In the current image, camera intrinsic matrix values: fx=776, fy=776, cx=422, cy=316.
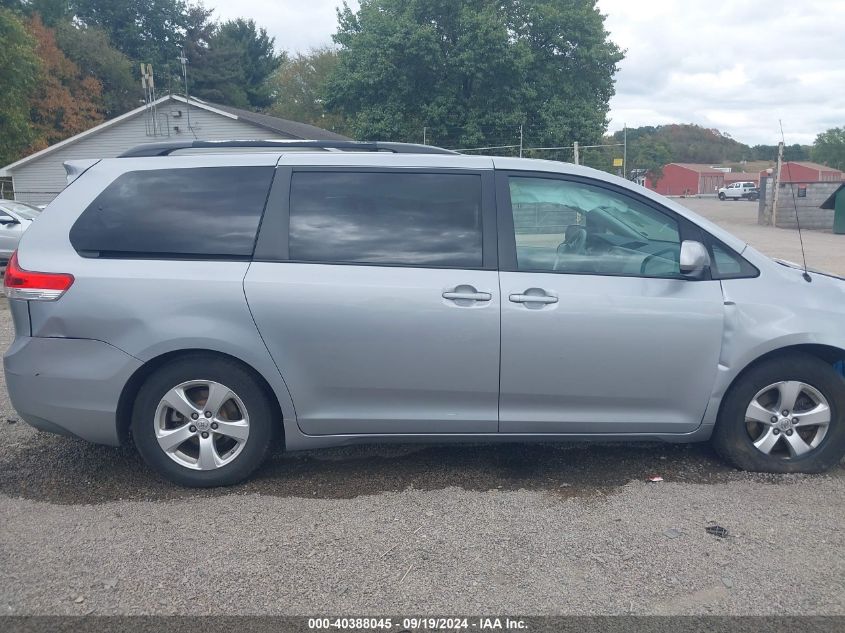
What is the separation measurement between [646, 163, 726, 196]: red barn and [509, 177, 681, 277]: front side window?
70.5 m

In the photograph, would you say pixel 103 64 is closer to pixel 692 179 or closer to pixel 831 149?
pixel 831 149

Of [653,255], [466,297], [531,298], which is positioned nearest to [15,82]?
[466,297]

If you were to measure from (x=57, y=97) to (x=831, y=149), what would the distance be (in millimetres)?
45515

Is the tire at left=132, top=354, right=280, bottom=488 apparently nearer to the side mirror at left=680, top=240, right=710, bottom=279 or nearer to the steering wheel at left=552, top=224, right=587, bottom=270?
the steering wheel at left=552, top=224, right=587, bottom=270

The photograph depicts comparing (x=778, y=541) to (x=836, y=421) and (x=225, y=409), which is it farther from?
(x=225, y=409)

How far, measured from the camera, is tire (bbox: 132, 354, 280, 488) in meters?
4.08

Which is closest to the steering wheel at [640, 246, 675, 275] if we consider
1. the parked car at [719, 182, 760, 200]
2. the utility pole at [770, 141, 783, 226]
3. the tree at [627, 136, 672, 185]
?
the utility pole at [770, 141, 783, 226]

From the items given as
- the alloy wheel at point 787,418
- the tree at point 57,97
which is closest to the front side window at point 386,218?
the alloy wheel at point 787,418

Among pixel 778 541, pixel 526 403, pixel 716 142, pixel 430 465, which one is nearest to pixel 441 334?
pixel 526 403

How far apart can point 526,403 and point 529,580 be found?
114 cm

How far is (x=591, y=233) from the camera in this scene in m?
4.30

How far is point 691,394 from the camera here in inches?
165

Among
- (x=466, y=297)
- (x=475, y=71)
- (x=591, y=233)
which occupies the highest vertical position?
(x=475, y=71)

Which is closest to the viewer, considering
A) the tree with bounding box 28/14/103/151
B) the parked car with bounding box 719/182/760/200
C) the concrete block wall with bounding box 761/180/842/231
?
the concrete block wall with bounding box 761/180/842/231
